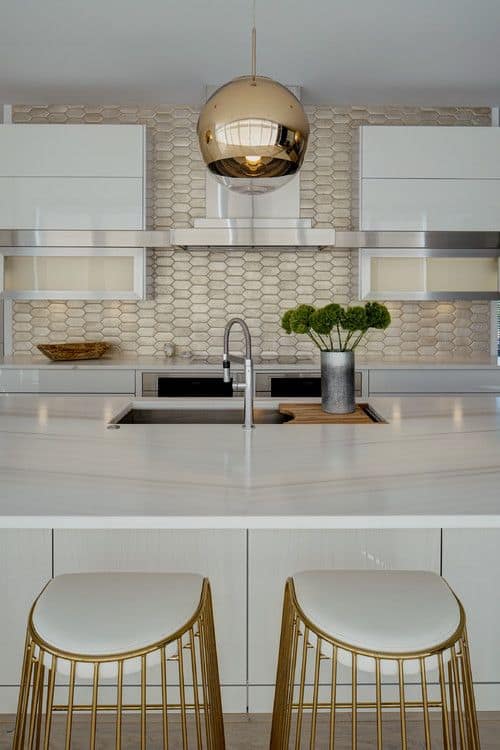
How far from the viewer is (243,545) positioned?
5.63ft

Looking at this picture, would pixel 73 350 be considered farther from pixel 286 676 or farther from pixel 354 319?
pixel 286 676

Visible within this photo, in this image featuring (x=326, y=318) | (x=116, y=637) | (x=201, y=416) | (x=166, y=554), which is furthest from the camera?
(x=201, y=416)

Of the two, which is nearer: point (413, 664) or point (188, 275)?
point (413, 664)

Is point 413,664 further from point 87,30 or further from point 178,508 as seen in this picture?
point 87,30

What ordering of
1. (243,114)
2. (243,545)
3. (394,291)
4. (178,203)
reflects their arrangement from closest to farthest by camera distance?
(243,114)
(243,545)
(394,291)
(178,203)

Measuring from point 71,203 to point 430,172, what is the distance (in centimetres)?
217

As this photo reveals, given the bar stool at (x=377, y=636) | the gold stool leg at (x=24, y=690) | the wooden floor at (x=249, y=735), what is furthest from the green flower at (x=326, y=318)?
the gold stool leg at (x=24, y=690)

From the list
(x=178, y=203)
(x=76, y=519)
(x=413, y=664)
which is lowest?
(x=413, y=664)

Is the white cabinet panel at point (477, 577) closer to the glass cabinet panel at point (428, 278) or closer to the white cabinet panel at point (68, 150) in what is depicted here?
the glass cabinet panel at point (428, 278)

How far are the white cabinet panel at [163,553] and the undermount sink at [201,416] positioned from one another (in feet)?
2.40

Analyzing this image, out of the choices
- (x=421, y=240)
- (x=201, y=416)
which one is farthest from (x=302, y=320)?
(x=421, y=240)

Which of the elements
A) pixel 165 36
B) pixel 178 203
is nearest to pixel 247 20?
pixel 165 36

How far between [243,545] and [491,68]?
313cm

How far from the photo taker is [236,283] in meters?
4.20
